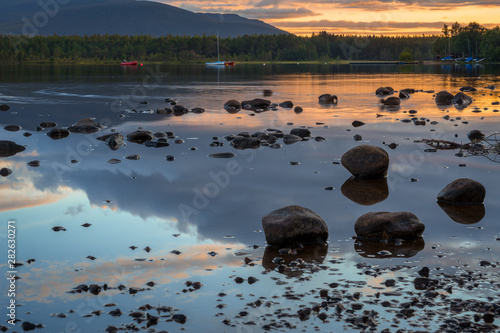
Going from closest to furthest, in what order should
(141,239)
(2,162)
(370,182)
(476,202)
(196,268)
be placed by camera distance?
(196,268) → (141,239) → (476,202) → (370,182) → (2,162)

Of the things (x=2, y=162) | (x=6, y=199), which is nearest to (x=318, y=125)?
(x=2, y=162)

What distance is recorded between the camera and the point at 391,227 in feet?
47.2

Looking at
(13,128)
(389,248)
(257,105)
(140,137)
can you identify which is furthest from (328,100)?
(389,248)

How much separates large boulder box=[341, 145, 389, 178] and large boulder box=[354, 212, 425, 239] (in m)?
6.73

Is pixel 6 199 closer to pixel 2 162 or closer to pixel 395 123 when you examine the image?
pixel 2 162

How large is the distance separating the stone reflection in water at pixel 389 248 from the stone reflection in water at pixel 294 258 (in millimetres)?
851

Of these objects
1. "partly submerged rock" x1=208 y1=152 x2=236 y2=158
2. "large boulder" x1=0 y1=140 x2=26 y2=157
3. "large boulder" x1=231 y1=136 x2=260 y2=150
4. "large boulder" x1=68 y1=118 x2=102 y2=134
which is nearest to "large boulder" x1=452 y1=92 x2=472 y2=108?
"large boulder" x1=231 y1=136 x2=260 y2=150

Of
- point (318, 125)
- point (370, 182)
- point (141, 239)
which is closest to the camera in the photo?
point (141, 239)

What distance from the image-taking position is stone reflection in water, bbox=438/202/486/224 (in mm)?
16156

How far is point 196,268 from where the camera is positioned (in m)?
12.6

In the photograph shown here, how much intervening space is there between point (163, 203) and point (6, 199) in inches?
192

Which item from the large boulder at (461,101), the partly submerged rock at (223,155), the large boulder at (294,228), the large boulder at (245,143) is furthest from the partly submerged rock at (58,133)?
the large boulder at (461,101)

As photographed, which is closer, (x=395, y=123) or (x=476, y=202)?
(x=476, y=202)

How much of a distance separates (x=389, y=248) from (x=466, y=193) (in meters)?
5.18
